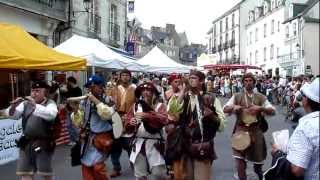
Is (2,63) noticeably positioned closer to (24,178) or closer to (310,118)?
(24,178)

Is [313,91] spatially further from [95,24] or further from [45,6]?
[95,24]

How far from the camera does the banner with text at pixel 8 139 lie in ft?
35.6

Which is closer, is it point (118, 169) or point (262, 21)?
point (118, 169)

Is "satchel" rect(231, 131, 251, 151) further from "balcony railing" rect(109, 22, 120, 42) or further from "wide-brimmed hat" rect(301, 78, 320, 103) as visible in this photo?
"balcony railing" rect(109, 22, 120, 42)

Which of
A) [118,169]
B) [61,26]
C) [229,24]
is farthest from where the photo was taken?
[229,24]

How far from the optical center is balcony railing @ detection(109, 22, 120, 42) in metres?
32.2

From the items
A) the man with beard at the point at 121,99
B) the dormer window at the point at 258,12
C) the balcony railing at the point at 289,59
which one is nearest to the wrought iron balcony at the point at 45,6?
the man with beard at the point at 121,99

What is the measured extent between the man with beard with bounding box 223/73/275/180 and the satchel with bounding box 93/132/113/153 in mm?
1775

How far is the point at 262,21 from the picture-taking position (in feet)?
214

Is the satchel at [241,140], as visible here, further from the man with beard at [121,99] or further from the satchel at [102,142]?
the man with beard at [121,99]

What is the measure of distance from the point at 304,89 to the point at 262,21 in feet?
207

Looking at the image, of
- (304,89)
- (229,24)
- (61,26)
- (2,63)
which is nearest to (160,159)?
(304,89)

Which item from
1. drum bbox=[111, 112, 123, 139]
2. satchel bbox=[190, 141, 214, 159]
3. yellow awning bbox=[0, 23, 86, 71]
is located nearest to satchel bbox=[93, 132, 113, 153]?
drum bbox=[111, 112, 123, 139]

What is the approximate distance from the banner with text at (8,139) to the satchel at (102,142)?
4248 mm
